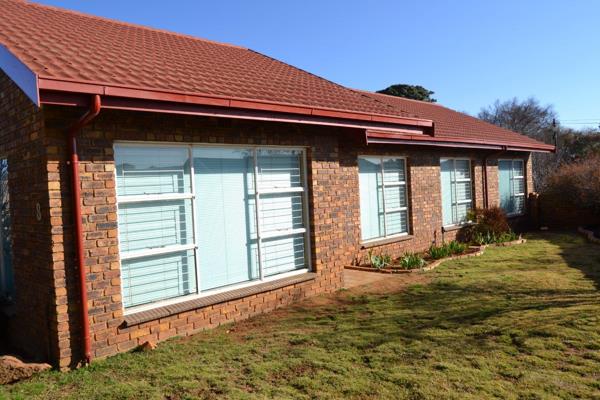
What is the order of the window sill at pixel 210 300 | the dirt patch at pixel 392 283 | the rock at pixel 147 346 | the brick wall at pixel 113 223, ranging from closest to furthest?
the brick wall at pixel 113 223
the rock at pixel 147 346
the window sill at pixel 210 300
the dirt patch at pixel 392 283

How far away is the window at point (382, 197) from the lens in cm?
1098

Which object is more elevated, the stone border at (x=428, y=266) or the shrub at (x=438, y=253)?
the shrub at (x=438, y=253)

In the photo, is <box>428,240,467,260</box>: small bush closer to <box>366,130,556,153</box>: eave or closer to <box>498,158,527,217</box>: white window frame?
<box>366,130,556,153</box>: eave

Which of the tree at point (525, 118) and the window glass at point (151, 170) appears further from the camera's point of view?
the tree at point (525, 118)

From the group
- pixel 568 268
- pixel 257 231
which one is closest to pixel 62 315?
pixel 257 231

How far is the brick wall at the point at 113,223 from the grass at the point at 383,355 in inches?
10.2

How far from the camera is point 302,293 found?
7.41 metres

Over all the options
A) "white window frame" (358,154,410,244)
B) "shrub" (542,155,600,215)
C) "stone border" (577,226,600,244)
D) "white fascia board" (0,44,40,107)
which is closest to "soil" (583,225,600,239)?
"stone border" (577,226,600,244)

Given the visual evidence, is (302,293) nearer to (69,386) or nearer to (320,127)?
(320,127)

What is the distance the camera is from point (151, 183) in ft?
19.1

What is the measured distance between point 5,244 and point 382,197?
7.48m

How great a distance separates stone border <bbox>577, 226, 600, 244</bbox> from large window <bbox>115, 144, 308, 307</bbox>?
920cm

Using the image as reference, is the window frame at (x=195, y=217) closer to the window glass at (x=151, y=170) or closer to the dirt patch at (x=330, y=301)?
the window glass at (x=151, y=170)

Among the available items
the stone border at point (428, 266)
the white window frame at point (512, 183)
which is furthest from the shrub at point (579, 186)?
the stone border at point (428, 266)
